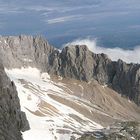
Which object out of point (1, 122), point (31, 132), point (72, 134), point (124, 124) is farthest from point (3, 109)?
point (124, 124)

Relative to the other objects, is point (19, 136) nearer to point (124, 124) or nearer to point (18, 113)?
point (18, 113)

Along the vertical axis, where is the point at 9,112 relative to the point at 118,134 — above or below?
above

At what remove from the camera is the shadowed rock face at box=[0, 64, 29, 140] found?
147337mm

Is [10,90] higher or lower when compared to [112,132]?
higher

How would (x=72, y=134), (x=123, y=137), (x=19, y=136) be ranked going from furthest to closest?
(x=72, y=134)
(x=123, y=137)
(x=19, y=136)

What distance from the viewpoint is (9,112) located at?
156m

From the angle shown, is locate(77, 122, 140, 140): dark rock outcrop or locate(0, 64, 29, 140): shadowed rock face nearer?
locate(0, 64, 29, 140): shadowed rock face

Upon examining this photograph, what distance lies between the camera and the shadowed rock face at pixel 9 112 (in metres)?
147

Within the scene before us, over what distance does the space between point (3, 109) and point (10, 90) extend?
7604mm

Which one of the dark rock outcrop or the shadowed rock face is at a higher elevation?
the shadowed rock face

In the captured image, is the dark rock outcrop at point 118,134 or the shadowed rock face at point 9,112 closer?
the shadowed rock face at point 9,112

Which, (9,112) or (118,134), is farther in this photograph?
(118,134)

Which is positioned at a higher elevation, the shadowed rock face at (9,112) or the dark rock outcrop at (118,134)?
the shadowed rock face at (9,112)

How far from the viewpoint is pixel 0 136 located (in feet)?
469
